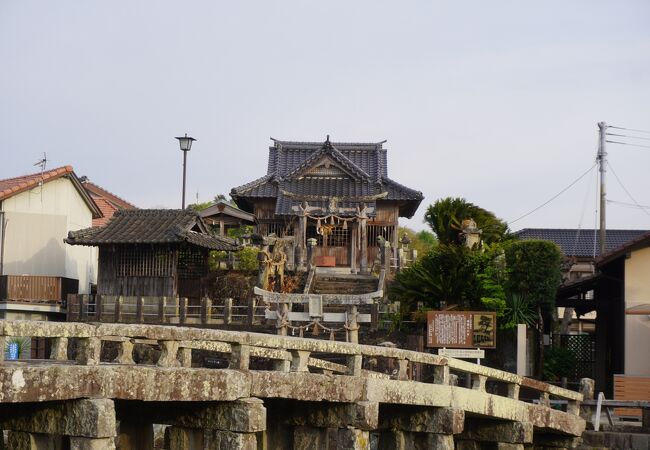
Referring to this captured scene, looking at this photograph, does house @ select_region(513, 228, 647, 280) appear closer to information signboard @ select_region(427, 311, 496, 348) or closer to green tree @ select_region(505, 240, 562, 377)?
green tree @ select_region(505, 240, 562, 377)

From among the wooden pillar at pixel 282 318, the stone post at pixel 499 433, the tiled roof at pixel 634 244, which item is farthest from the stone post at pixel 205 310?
the stone post at pixel 499 433

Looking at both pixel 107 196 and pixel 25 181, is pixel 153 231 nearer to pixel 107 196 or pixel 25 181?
pixel 25 181

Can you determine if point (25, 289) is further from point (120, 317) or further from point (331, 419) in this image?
point (331, 419)

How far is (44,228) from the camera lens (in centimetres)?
4572

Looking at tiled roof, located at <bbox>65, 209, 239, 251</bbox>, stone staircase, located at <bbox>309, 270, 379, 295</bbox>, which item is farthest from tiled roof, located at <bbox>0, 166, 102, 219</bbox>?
stone staircase, located at <bbox>309, 270, 379, 295</bbox>

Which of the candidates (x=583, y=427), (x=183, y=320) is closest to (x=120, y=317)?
(x=183, y=320)

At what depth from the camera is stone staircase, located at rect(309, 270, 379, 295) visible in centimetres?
4262

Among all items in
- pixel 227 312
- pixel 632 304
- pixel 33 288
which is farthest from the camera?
pixel 33 288

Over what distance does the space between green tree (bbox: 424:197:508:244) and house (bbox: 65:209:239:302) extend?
7.82 meters

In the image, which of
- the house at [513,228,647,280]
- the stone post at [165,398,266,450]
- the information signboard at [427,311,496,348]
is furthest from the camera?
the house at [513,228,647,280]

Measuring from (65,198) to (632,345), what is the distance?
2556 centimetres

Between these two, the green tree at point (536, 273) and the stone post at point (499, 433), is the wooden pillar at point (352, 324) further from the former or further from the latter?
the stone post at point (499, 433)

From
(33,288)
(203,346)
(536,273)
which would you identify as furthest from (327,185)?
(203,346)

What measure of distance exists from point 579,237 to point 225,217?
21.7 metres
